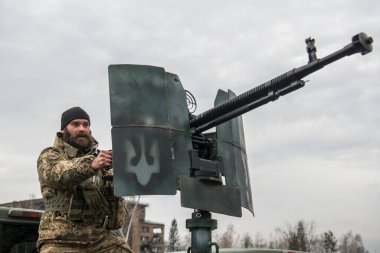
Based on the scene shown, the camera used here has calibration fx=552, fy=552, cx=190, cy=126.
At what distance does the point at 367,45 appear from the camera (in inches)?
157

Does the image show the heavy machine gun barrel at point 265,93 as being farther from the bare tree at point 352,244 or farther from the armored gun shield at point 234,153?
the bare tree at point 352,244

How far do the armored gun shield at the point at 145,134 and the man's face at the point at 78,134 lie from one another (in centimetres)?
53

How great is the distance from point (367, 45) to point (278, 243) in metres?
86.0

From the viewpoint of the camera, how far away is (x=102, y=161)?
12.0 feet

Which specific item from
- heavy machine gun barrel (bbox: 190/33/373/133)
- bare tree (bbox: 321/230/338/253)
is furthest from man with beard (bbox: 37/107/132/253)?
bare tree (bbox: 321/230/338/253)

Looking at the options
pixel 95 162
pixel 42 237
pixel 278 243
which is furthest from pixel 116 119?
pixel 278 243

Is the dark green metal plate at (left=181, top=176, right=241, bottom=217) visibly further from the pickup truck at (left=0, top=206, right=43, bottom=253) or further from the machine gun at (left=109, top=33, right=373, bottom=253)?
the pickup truck at (left=0, top=206, right=43, bottom=253)

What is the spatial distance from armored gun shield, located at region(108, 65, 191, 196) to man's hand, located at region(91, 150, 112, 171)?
0.21 feet

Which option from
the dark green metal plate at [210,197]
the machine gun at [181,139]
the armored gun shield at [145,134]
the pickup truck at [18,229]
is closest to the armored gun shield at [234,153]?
the machine gun at [181,139]

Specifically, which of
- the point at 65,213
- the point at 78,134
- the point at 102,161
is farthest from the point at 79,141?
the point at 102,161

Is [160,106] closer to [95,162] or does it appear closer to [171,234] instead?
[95,162]

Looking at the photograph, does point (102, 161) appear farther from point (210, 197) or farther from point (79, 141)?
point (210, 197)

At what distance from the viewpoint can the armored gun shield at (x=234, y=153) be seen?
4.52 meters

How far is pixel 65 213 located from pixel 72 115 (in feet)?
2.54
